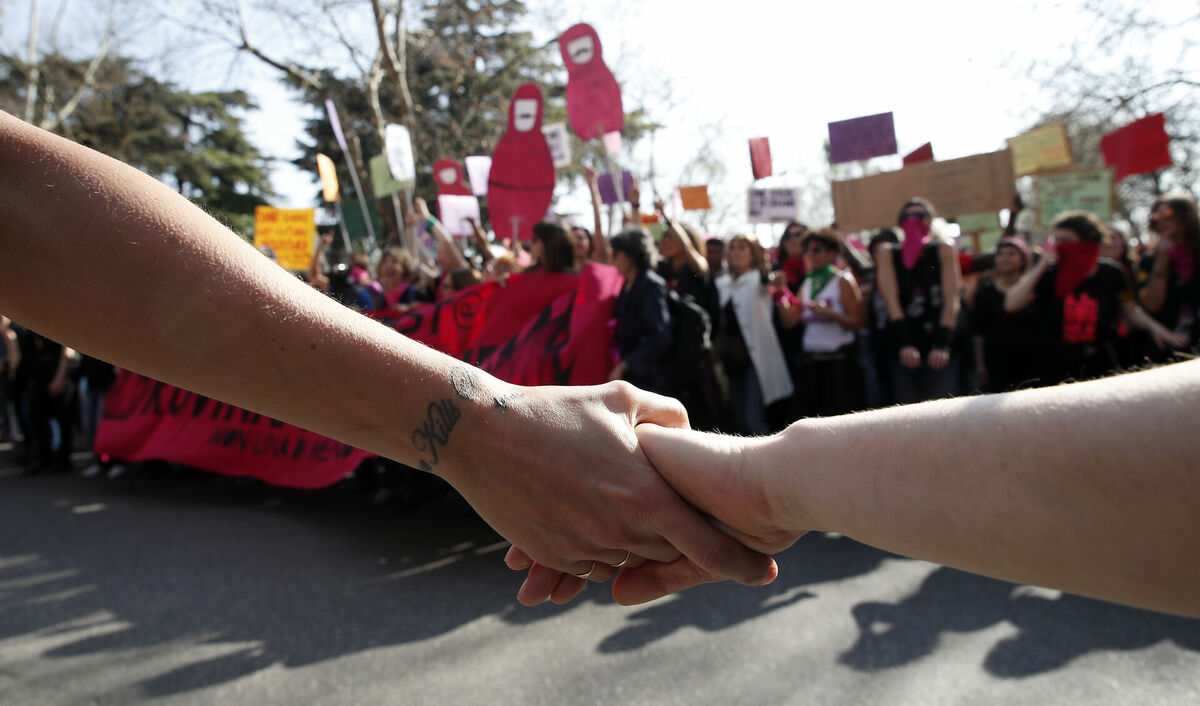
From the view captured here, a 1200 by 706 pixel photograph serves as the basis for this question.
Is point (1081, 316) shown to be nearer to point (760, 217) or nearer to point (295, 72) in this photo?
point (760, 217)

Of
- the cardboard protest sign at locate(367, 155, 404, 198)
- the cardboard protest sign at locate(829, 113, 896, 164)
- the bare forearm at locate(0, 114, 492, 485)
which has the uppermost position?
the cardboard protest sign at locate(367, 155, 404, 198)

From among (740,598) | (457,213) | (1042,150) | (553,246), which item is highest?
(457,213)

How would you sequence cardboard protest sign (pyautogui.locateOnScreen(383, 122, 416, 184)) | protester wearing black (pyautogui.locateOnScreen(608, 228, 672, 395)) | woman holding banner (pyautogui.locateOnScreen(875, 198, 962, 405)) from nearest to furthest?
protester wearing black (pyautogui.locateOnScreen(608, 228, 672, 395))
woman holding banner (pyautogui.locateOnScreen(875, 198, 962, 405))
cardboard protest sign (pyautogui.locateOnScreen(383, 122, 416, 184))

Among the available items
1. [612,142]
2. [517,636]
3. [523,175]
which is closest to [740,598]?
[517,636]

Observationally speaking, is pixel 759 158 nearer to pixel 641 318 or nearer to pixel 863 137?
pixel 863 137

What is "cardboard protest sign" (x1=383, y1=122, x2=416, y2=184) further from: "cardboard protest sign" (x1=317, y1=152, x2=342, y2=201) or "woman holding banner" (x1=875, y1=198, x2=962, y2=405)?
"woman holding banner" (x1=875, y1=198, x2=962, y2=405)

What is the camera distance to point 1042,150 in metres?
7.70

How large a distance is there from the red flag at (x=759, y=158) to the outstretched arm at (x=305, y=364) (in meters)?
5.44

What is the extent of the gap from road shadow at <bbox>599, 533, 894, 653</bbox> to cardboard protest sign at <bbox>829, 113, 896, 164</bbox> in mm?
3242

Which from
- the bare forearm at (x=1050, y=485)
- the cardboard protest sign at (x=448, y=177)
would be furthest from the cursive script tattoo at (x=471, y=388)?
the cardboard protest sign at (x=448, y=177)

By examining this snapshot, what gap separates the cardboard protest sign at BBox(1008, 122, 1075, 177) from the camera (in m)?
7.57

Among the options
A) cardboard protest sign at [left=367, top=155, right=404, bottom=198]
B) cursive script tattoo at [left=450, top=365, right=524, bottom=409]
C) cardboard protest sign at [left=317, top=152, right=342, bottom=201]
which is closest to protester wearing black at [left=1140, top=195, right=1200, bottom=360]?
cursive script tattoo at [left=450, top=365, right=524, bottom=409]

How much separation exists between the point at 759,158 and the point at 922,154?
5.54 ft

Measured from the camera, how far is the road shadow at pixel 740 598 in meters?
3.20
